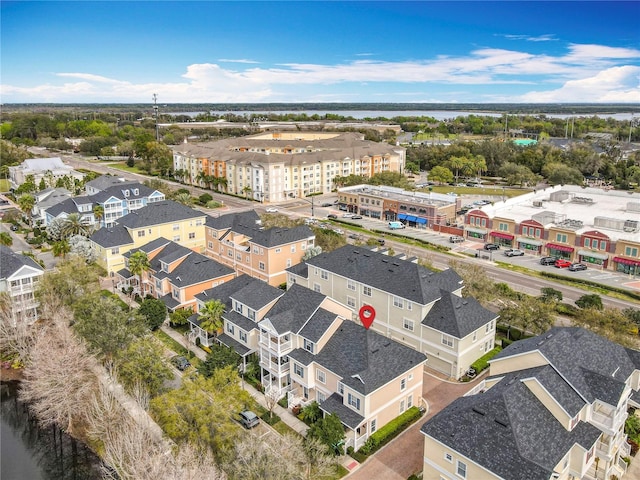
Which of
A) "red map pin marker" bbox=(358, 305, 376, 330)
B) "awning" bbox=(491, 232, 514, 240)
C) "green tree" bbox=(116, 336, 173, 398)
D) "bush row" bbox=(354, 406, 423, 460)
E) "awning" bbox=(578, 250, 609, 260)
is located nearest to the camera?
"bush row" bbox=(354, 406, 423, 460)

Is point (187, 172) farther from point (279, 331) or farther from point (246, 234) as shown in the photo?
point (279, 331)

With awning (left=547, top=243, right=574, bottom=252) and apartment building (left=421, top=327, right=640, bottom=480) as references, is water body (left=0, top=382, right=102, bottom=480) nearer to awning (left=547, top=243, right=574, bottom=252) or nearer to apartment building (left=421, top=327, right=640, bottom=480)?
apartment building (left=421, top=327, right=640, bottom=480)

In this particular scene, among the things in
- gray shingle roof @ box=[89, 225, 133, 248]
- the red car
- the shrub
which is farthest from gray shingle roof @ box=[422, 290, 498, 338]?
gray shingle roof @ box=[89, 225, 133, 248]

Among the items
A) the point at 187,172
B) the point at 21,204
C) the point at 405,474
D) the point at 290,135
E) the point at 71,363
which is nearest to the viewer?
the point at 405,474

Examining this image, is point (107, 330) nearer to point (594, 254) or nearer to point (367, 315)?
point (367, 315)

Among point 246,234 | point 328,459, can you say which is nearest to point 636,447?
point 328,459

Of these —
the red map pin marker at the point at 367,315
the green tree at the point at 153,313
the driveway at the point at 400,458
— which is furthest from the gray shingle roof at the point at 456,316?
the green tree at the point at 153,313

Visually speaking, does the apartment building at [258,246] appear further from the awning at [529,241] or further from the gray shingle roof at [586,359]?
the awning at [529,241]
